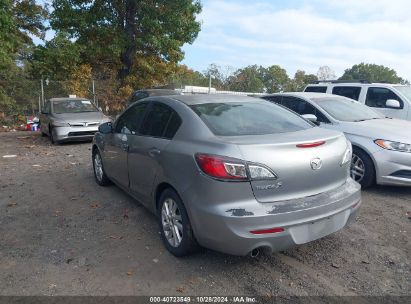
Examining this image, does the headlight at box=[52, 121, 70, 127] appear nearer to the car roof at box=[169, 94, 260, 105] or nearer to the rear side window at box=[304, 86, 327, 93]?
the rear side window at box=[304, 86, 327, 93]

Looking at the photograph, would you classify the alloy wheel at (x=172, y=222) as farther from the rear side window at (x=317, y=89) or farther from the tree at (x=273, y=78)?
the tree at (x=273, y=78)

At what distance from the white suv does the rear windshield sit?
585cm

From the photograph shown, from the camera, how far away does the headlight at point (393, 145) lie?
5195 millimetres

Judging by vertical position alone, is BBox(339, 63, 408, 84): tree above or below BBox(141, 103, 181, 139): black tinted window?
above

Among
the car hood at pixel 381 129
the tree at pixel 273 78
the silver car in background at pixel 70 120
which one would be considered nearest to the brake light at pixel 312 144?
the car hood at pixel 381 129

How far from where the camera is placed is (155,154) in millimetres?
3795

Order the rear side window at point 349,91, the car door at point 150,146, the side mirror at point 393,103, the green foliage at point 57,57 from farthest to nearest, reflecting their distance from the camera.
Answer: the green foliage at point 57,57
the rear side window at point 349,91
the side mirror at point 393,103
the car door at point 150,146


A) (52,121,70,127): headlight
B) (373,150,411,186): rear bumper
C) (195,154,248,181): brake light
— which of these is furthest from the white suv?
(52,121,70,127): headlight

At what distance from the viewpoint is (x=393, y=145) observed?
528 centimetres

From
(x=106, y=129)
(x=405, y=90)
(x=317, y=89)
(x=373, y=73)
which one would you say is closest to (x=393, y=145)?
(x=106, y=129)

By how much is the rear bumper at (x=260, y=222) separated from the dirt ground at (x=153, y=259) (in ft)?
1.27

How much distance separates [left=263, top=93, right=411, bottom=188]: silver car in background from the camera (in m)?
5.23

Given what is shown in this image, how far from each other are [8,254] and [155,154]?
1.84m

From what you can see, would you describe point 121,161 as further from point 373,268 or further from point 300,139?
point 373,268
